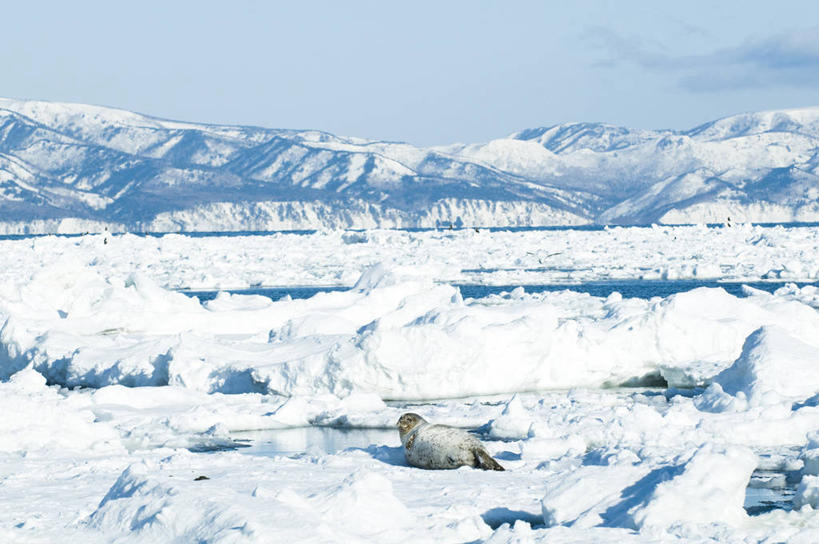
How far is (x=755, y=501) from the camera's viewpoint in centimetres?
946

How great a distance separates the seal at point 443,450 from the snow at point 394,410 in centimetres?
23

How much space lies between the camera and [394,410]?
48.7 feet

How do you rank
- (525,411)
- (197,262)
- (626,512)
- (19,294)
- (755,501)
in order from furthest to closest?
(197,262) < (19,294) < (525,411) < (755,501) < (626,512)

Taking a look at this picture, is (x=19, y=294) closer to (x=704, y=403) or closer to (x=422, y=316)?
(x=422, y=316)

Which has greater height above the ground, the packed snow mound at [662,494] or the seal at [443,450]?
the packed snow mound at [662,494]

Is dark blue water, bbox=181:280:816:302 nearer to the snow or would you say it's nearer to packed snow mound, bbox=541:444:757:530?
the snow

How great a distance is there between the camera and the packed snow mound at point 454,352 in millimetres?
16203

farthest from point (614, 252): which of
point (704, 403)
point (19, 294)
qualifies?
point (704, 403)

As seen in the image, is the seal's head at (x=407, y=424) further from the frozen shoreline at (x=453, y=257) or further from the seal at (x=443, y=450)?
the frozen shoreline at (x=453, y=257)

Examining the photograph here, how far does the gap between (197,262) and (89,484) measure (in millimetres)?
42128

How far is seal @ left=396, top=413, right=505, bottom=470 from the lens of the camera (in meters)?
10.8

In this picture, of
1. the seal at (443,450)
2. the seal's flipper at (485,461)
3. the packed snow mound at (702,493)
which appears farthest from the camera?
the seal at (443,450)

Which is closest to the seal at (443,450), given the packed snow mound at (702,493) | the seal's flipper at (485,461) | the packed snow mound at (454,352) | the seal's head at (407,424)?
the seal's flipper at (485,461)

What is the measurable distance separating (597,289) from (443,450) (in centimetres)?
2733
